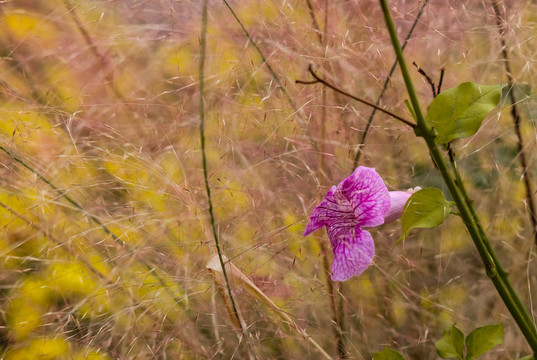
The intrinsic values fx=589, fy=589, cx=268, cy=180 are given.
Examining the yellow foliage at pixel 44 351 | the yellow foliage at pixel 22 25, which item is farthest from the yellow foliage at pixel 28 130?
the yellow foliage at pixel 44 351

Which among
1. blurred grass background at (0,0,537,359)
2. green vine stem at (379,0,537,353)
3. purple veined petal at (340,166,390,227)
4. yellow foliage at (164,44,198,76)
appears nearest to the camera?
green vine stem at (379,0,537,353)

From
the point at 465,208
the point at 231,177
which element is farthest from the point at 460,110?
the point at 231,177

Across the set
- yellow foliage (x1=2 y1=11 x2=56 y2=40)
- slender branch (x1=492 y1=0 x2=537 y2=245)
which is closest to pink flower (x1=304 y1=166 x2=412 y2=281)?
slender branch (x1=492 y1=0 x2=537 y2=245)

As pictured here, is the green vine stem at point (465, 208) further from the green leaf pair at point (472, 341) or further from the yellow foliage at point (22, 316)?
the yellow foliage at point (22, 316)

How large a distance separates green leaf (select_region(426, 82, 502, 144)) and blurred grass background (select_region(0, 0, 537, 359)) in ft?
0.84

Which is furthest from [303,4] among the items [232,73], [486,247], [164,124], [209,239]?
[486,247]

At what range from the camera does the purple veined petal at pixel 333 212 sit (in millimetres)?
458

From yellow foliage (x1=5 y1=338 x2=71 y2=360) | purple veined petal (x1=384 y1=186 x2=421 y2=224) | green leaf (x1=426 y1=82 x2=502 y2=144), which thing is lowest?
yellow foliage (x1=5 y1=338 x2=71 y2=360)

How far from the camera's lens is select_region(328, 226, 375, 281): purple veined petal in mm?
443

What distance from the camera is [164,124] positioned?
2.54 ft

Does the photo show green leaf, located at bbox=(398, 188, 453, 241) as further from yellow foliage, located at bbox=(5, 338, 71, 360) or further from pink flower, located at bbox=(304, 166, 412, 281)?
yellow foliage, located at bbox=(5, 338, 71, 360)

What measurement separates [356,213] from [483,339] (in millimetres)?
A: 152

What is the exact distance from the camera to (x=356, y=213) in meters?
0.45

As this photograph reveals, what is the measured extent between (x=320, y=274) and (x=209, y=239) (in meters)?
0.16
